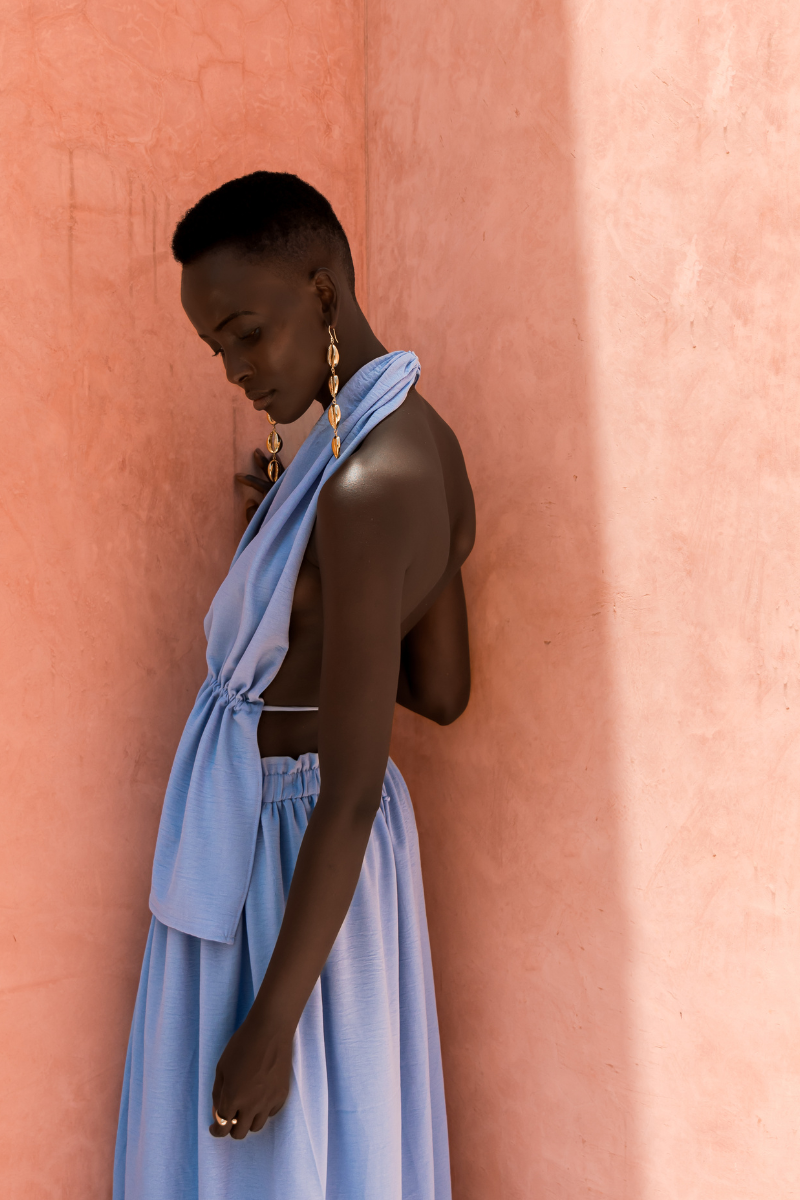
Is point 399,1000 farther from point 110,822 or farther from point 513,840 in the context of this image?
point 110,822

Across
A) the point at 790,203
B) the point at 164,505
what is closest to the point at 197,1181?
the point at 164,505

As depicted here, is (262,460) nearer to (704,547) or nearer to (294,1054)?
(704,547)

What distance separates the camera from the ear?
1.03 m

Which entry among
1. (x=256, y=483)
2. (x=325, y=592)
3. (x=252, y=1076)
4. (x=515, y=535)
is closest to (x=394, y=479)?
(x=325, y=592)

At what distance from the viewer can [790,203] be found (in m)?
0.96

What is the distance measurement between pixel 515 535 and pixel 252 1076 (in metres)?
0.75

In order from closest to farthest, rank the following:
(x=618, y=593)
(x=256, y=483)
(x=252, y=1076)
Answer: (x=252, y=1076) → (x=618, y=593) → (x=256, y=483)

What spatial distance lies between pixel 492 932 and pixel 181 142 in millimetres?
1278

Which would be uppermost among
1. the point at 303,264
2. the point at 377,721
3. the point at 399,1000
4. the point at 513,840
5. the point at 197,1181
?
the point at 303,264

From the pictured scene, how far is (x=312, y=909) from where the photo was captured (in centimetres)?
91

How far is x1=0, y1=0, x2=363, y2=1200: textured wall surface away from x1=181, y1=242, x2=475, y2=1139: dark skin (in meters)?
0.30

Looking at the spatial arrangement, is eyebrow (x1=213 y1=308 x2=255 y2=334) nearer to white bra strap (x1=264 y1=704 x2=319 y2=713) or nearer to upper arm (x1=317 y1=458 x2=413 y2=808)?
upper arm (x1=317 y1=458 x2=413 y2=808)

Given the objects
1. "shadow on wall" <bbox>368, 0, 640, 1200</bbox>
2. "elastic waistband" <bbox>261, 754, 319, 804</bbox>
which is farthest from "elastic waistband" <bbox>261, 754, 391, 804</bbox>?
"shadow on wall" <bbox>368, 0, 640, 1200</bbox>

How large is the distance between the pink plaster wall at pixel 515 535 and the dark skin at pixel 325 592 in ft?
0.85
